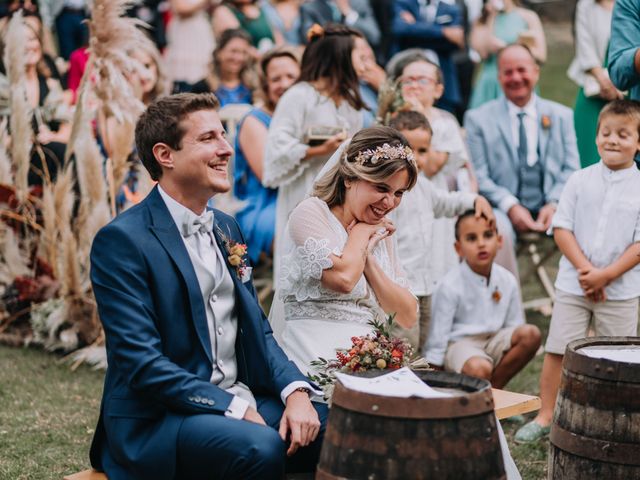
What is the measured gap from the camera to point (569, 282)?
567 centimetres

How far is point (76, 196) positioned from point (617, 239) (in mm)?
3841

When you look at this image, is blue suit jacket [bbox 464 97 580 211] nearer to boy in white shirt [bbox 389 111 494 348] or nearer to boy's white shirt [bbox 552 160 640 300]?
boy in white shirt [bbox 389 111 494 348]

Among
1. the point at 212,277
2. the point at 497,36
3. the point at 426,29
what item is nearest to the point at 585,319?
the point at 212,277

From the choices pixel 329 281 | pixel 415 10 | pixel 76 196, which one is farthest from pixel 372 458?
pixel 415 10

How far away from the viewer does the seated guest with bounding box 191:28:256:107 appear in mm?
9258

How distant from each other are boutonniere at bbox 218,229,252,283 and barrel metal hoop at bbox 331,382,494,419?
101cm

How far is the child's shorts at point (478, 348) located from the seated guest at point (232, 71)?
3964mm

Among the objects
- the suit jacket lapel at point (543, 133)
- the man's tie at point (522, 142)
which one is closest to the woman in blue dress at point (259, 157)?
the man's tie at point (522, 142)

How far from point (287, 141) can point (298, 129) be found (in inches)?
4.1

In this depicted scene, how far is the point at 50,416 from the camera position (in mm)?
5871

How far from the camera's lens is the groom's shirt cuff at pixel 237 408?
11.9ft

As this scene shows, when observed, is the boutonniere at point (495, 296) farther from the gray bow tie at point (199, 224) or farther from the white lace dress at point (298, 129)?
the gray bow tie at point (199, 224)

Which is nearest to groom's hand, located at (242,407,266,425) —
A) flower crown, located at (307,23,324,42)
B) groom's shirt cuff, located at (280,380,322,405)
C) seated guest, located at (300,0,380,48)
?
groom's shirt cuff, located at (280,380,322,405)

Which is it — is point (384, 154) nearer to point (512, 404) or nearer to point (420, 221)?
point (512, 404)
